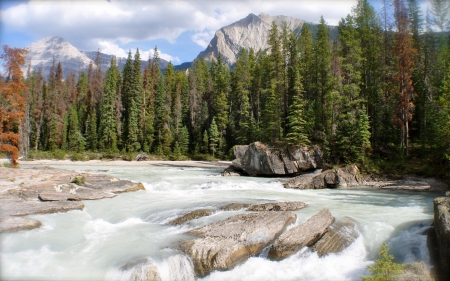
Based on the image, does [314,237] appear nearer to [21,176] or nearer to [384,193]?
[384,193]

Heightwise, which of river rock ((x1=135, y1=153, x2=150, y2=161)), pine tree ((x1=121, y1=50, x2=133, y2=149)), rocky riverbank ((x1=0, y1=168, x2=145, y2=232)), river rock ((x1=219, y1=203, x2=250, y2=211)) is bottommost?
river rock ((x1=219, y1=203, x2=250, y2=211))

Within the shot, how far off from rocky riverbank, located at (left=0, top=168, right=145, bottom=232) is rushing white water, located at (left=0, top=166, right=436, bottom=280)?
2.23ft

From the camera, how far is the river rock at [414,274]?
7.85 metres

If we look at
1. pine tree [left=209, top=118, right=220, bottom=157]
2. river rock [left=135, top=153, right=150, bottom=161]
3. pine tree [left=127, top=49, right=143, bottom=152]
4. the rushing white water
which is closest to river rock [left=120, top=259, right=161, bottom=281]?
the rushing white water

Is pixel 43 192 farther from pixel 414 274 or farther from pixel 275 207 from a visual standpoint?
pixel 414 274

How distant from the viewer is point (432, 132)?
1110 inches

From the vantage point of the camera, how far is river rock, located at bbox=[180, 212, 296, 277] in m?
9.96

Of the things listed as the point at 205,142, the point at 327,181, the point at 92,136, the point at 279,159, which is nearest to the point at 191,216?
the point at 327,181

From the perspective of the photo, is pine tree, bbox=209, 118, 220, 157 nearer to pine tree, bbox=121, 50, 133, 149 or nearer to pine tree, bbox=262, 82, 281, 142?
pine tree, bbox=121, 50, 133, 149

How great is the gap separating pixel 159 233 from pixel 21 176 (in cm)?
1291

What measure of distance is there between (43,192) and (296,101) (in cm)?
2611

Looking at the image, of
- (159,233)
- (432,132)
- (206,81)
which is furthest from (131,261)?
(206,81)

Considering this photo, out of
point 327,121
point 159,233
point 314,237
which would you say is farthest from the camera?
point 327,121

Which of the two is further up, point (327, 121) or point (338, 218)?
point (327, 121)
